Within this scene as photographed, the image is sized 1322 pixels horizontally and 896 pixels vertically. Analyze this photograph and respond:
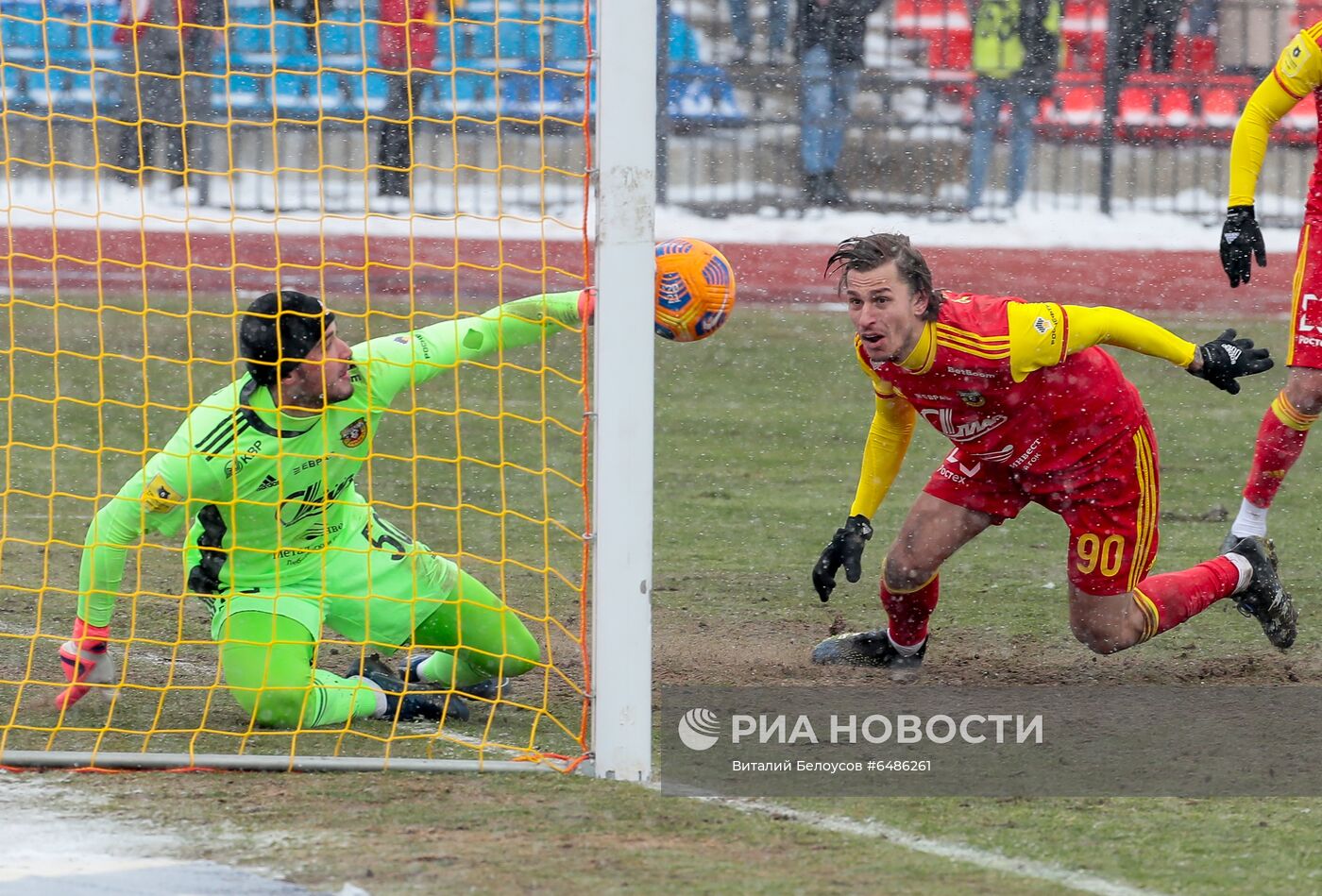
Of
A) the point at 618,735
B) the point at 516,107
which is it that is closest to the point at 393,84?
the point at 516,107

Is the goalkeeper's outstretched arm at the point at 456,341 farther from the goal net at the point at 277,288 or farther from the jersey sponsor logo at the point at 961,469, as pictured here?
the jersey sponsor logo at the point at 961,469

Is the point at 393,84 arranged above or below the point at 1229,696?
above

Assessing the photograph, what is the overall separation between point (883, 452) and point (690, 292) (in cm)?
95

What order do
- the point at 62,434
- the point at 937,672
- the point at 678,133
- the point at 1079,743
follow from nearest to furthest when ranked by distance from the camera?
the point at 1079,743
the point at 937,672
the point at 62,434
the point at 678,133

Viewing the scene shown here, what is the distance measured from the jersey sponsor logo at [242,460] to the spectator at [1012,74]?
1161cm

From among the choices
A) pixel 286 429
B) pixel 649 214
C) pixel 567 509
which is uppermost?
pixel 649 214

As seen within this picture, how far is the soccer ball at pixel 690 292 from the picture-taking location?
16.9 feet

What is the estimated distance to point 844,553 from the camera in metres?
5.43

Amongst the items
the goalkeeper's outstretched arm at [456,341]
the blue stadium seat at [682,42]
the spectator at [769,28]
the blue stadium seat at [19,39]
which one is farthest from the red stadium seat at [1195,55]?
the goalkeeper's outstretched arm at [456,341]

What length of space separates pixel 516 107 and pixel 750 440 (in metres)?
5.41

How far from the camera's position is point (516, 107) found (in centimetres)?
1438

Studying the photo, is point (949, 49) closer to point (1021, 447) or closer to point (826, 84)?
point (826, 84)

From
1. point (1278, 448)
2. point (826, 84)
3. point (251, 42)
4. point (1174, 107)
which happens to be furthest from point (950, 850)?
point (1174, 107)

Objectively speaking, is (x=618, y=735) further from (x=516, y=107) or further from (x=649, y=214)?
(x=516, y=107)
